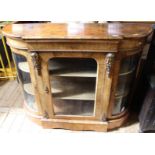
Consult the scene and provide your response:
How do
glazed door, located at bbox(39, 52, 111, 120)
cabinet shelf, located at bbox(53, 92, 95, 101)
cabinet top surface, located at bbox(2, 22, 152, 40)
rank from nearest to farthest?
cabinet top surface, located at bbox(2, 22, 152, 40) → glazed door, located at bbox(39, 52, 111, 120) → cabinet shelf, located at bbox(53, 92, 95, 101)

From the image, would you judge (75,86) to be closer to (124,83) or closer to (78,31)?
(124,83)

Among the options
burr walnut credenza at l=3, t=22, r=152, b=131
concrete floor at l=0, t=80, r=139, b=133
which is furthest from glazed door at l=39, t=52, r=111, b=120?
concrete floor at l=0, t=80, r=139, b=133

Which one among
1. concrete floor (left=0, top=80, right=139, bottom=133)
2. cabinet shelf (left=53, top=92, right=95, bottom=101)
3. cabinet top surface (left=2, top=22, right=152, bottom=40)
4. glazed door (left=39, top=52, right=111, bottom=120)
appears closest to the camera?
cabinet top surface (left=2, top=22, right=152, bottom=40)

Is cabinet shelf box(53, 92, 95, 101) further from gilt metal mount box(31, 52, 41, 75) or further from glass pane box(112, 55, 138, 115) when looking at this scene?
gilt metal mount box(31, 52, 41, 75)

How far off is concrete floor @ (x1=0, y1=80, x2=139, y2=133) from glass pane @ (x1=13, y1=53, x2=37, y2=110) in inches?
8.3

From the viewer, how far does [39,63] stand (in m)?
1.07

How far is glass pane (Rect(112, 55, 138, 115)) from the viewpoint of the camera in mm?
1159

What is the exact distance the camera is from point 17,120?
5.18ft

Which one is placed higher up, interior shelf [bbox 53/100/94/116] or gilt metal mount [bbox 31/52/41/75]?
gilt metal mount [bbox 31/52/41/75]

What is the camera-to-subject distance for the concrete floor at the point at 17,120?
1482mm

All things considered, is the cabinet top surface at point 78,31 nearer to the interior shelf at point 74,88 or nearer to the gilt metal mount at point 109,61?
the gilt metal mount at point 109,61

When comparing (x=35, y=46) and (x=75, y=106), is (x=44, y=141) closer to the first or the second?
(x=75, y=106)
